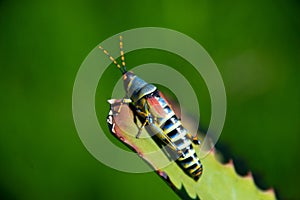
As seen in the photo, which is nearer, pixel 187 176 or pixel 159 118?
pixel 187 176

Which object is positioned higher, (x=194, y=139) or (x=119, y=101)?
(x=119, y=101)

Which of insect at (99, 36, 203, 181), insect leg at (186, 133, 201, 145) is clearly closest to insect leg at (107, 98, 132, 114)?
insect at (99, 36, 203, 181)

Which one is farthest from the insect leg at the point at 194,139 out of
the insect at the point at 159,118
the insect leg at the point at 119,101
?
the insect leg at the point at 119,101

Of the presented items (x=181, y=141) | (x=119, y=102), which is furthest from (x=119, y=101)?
(x=181, y=141)

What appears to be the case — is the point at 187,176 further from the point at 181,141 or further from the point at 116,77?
the point at 116,77

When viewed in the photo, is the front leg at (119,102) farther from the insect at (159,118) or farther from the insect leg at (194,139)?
the insect leg at (194,139)

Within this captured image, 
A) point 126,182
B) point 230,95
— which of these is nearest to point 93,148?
point 126,182

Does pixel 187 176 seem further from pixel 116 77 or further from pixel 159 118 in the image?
pixel 116 77
